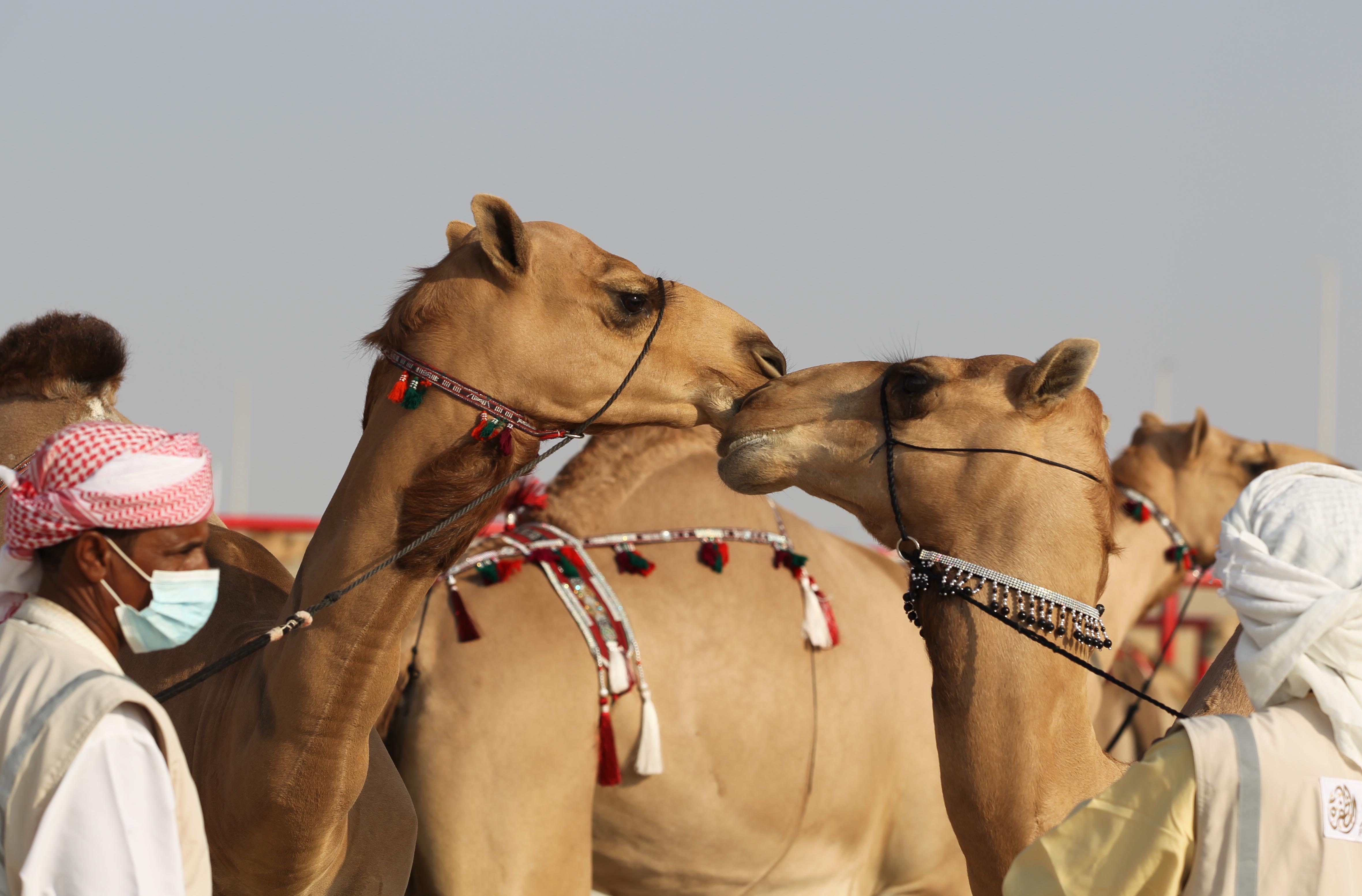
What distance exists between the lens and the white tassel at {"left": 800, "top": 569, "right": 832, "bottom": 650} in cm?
488

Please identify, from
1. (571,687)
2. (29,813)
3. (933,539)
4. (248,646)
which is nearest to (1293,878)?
(933,539)

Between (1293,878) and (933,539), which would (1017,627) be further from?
(1293,878)

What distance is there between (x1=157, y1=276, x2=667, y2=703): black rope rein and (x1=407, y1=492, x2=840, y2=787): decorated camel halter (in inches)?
46.2

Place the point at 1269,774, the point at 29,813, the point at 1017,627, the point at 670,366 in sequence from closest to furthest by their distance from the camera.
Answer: the point at 29,813, the point at 1269,774, the point at 1017,627, the point at 670,366

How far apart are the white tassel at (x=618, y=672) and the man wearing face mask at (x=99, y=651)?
2377 millimetres

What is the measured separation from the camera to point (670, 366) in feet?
11.1

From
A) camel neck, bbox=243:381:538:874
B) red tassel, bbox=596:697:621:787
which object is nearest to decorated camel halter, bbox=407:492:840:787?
red tassel, bbox=596:697:621:787

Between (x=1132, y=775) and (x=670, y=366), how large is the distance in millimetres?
1754

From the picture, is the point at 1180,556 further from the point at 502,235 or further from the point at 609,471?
the point at 502,235

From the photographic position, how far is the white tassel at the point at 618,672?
4375 millimetres

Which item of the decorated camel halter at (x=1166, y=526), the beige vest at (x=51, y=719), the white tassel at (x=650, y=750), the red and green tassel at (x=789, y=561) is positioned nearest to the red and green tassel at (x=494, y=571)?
the white tassel at (x=650, y=750)

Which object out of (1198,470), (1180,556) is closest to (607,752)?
(1180,556)

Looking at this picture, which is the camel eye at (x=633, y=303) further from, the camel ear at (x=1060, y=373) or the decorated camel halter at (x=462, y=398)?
the camel ear at (x=1060, y=373)

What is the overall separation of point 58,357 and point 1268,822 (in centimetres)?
410
